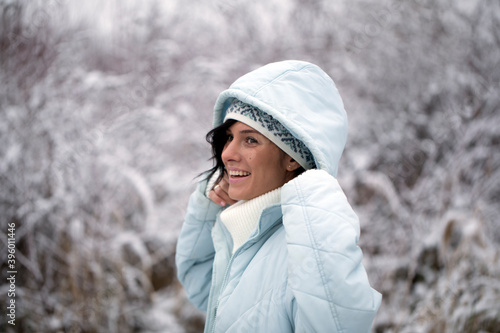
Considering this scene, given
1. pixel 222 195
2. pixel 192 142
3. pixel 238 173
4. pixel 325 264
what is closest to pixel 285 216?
pixel 325 264

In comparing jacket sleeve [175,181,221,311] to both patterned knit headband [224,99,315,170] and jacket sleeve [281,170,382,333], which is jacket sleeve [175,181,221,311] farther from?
jacket sleeve [281,170,382,333]

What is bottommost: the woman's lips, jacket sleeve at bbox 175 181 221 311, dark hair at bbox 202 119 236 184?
jacket sleeve at bbox 175 181 221 311

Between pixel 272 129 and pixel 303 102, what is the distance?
0.40ft

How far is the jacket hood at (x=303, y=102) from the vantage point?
2.99ft

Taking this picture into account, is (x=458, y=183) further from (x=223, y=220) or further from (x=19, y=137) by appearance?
(x=19, y=137)

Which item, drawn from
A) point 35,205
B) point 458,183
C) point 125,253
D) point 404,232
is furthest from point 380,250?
point 35,205

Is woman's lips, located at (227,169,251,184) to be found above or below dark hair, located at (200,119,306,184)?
below

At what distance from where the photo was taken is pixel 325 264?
733mm

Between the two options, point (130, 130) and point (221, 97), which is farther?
point (130, 130)

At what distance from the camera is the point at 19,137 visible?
2344mm

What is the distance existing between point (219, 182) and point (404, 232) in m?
1.86

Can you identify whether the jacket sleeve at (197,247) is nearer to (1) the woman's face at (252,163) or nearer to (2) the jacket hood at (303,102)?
(1) the woman's face at (252,163)

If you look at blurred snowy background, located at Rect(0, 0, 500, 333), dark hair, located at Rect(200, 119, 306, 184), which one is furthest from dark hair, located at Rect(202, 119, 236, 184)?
blurred snowy background, located at Rect(0, 0, 500, 333)

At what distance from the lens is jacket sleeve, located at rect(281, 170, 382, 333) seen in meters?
0.72
